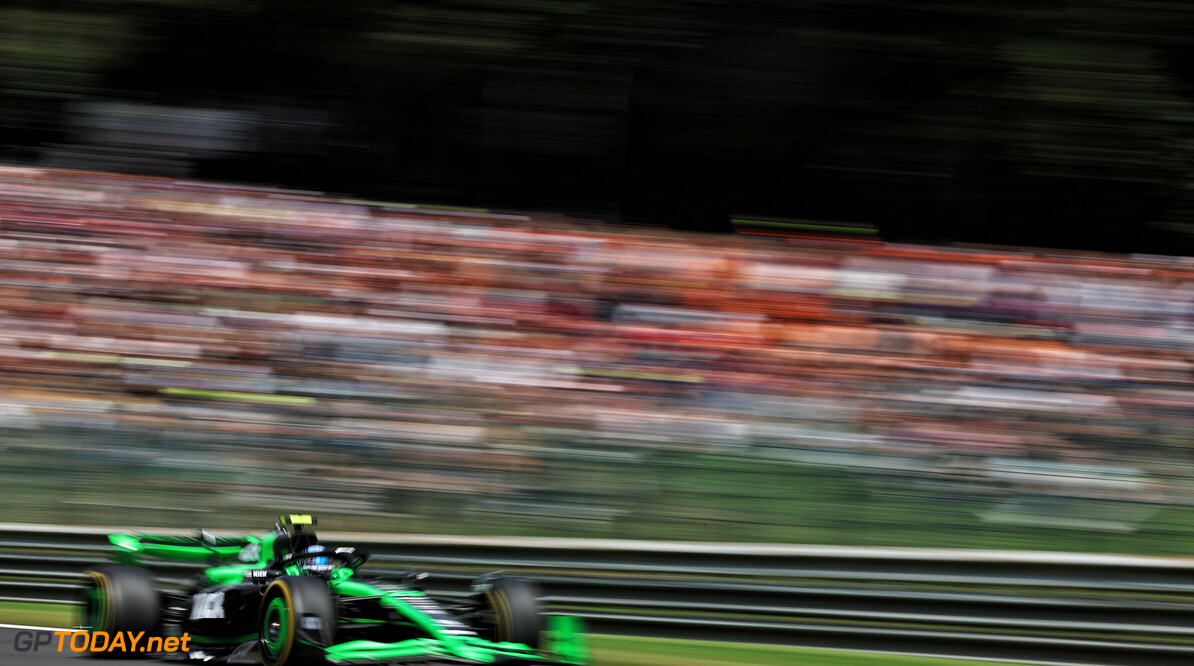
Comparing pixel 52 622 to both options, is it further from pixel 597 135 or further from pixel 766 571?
pixel 597 135

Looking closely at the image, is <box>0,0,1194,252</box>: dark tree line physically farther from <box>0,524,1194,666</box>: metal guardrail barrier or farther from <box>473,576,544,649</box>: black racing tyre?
<box>473,576,544,649</box>: black racing tyre

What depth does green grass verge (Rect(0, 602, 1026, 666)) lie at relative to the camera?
5.45 m

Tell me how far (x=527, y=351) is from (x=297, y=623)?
3.22 meters

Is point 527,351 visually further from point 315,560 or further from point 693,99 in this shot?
point 693,99

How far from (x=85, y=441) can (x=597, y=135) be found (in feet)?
20.3

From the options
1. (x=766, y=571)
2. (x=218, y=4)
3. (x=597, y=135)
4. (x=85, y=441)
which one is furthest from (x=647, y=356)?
(x=218, y=4)

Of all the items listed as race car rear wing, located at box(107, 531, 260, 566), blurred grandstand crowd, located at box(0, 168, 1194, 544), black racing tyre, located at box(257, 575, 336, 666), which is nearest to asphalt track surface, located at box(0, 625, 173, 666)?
race car rear wing, located at box(107, 531, 260, 566)

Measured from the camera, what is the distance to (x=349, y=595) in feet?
16.2

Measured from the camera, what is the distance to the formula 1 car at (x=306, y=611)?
4.51 m

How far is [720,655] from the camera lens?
18.6 ft

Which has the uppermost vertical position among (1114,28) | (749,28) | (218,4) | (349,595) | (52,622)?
(218,4)

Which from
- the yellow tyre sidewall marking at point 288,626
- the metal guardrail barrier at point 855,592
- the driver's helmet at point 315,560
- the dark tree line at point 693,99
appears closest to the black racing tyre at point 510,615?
the driver's helmet at point 315,560

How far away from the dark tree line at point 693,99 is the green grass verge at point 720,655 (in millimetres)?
6946

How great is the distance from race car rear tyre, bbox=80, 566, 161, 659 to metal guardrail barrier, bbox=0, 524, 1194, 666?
1.25 meters
